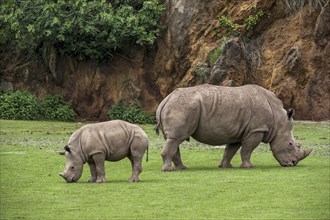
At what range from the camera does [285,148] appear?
68.1 feet

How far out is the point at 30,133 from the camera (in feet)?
95.6

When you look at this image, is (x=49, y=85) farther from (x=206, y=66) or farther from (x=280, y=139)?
(x=280, y=139)

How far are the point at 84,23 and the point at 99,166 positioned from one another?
1817 centimetres

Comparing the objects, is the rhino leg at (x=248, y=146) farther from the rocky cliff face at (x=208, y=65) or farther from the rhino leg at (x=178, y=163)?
the rocky cliff face at (x=208, y=65)

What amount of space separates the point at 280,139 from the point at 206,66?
13927 mm

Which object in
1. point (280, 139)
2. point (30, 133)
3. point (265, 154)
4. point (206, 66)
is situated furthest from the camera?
point (206, 66)

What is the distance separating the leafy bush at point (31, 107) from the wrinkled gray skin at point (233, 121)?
47.7 ft

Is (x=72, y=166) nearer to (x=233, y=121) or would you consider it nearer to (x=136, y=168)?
(x=136, y=168)

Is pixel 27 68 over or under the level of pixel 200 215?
under

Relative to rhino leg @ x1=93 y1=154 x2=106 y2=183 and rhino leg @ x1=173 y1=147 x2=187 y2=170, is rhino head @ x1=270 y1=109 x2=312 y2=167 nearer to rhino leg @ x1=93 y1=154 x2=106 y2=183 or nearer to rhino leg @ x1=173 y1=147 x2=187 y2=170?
rhino leg @ x1=173 y1=147 x2=187 y2=170

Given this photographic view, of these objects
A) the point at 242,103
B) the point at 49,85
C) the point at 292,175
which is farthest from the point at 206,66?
the point at 292,175

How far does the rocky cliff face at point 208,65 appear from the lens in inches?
1326

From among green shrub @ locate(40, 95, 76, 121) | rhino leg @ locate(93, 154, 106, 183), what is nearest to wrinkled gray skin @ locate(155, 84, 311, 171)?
rhino leg @ locate(93, 154, 106, 183)

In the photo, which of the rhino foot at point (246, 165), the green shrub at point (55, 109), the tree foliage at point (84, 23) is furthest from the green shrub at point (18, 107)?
the rhino foot at point (246, 165)
